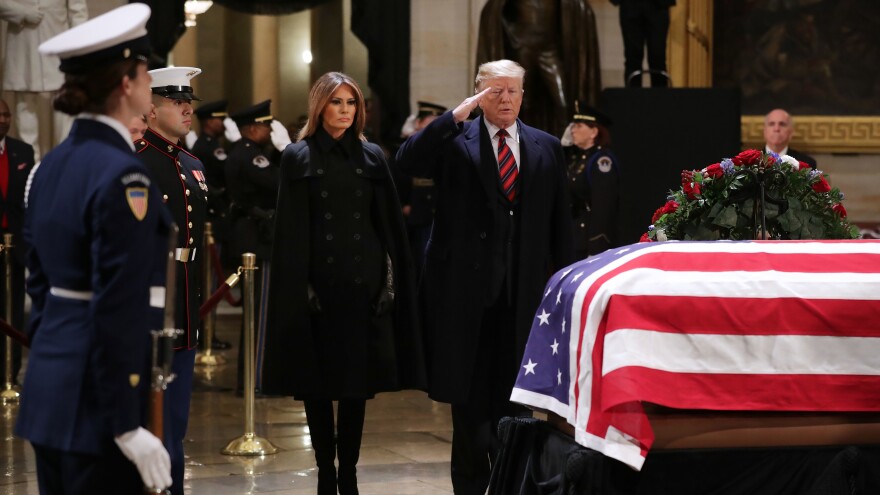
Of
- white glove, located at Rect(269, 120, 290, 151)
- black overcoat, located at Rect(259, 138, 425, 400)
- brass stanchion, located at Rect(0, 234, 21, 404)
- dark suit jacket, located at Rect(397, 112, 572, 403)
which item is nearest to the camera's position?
black overcoat, located at Rect(259, 138, 425, 400)

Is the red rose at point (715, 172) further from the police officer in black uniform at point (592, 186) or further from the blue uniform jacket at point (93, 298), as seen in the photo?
the police officer in black uniform at point (592, 186)

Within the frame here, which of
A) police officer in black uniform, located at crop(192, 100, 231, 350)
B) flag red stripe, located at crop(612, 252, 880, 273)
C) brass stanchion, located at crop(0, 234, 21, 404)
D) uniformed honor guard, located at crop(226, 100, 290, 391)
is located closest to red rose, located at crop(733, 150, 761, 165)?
flag red stripe, located at crop(612, 252, 880, 273)

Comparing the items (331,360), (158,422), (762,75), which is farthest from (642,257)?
(762,75)

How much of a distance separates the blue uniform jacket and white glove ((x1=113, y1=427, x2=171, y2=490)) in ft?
0.07

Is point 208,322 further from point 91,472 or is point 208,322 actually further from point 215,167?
point 91,472

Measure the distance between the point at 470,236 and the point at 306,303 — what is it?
0.68 metres

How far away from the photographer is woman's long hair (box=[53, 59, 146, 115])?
303cm

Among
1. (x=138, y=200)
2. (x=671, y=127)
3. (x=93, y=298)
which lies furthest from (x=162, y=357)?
(x=671, y=127)

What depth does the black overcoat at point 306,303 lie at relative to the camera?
4.91 meters

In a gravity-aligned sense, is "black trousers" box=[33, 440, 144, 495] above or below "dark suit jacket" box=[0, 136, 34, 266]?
below

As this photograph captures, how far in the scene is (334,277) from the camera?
194 inches

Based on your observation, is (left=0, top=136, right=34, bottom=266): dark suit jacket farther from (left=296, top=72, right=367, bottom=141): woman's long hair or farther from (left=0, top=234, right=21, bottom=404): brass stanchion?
(left=296, top=72, right=367, bottom=141): woman's long hair

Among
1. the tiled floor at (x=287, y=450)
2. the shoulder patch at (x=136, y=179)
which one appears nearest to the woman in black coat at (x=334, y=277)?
the tiled floor at (x=287, y=450)

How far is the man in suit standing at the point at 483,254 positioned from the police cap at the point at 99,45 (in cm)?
207
